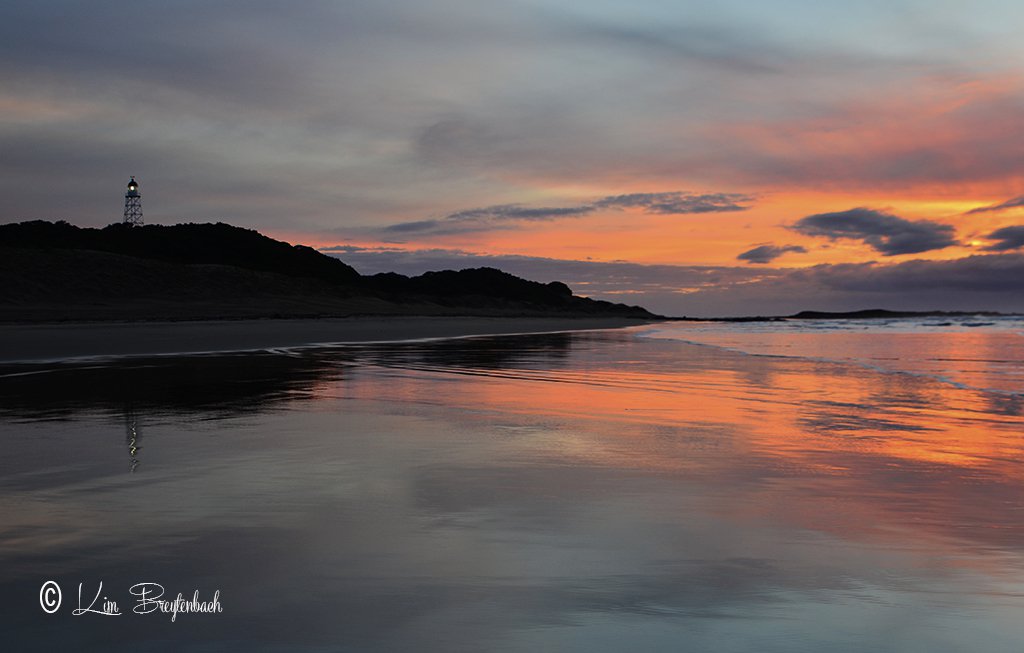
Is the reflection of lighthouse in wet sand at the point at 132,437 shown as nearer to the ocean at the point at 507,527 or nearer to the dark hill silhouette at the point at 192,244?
the ocean at the point at 507,527

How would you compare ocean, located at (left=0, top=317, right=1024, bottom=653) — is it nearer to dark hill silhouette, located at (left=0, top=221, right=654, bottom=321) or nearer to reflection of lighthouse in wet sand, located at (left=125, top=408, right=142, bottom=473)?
reflection of lighthouse in wet sand, located at (left=125, top=408, right=142, bottom=473)

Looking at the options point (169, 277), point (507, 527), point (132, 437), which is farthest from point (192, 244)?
point (507, 527)

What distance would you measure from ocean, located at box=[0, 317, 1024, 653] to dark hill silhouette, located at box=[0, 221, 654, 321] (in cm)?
5521

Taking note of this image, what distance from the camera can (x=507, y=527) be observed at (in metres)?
5.59

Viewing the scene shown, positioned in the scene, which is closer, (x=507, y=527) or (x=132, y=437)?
(x=507, y=527)

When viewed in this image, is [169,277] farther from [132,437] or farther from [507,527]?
[507,527]

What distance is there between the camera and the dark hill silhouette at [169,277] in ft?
251

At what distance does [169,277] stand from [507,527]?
329 ft

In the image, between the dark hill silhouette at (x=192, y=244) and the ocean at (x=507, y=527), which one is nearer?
the ocean at (x=507, y=527)

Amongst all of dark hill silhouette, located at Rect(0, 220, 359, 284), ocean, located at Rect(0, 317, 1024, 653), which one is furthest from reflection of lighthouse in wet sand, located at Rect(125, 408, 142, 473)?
dark hill silhouette, located at Rect(0, 220, 359, 284)

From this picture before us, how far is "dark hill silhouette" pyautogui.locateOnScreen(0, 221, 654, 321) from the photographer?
7650 centimetres

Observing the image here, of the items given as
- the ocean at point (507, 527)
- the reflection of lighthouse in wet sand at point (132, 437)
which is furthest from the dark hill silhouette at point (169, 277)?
the ocean at point (507, 527)

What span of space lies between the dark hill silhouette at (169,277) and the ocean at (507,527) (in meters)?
55.2

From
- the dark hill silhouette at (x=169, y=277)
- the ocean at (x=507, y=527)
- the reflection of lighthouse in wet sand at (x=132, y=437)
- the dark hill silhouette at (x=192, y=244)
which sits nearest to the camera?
the ocean at (x=507, y=527)
